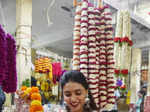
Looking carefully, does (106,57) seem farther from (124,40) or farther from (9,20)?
(9,20)

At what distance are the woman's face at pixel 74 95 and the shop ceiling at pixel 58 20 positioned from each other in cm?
164

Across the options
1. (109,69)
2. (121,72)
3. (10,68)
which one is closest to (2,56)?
(10,68)

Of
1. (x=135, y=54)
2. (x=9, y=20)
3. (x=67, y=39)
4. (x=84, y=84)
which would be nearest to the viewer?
(x=84, y=84)

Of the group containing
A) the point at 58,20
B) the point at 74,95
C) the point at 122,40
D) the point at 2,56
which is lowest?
the point at 74,95

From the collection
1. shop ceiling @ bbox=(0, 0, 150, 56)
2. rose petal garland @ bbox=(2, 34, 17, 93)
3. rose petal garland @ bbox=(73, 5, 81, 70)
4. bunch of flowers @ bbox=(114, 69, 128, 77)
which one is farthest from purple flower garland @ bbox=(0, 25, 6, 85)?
bunch of flowers @ bbox=(114, 69, 128, 77)

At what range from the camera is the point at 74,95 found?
1228 millimetres

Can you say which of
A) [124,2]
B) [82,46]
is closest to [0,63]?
[82,46]

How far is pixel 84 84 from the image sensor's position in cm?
128

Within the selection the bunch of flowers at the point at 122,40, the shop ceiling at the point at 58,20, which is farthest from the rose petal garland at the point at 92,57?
the bunch of flowers at the point at 122,40

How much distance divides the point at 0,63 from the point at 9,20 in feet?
7.81

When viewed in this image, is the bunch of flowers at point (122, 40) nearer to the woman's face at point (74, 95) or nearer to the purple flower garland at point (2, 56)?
the purple flower garland at point (2, 56)

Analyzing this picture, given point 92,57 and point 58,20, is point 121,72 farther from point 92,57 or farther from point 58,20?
point 58,20

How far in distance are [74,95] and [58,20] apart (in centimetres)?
324

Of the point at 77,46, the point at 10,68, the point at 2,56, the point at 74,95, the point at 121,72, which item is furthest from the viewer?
the point at 121,72
